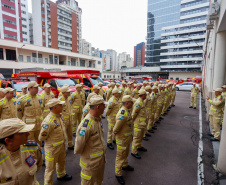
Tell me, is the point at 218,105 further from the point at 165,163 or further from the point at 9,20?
the point at 9,20

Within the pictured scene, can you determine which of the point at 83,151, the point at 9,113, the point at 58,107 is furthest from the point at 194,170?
the point at 9,113

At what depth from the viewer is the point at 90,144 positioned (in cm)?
258

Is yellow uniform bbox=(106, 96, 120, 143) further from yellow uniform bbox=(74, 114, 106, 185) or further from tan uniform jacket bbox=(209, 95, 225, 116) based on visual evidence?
tan uniform jacket bbox=(209, 95, 225, 116)

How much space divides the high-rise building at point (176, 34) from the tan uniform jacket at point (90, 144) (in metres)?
59.8

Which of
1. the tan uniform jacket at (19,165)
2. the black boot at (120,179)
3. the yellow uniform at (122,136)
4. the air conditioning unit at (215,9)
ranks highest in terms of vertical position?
the air conditioning unit at (215,9)

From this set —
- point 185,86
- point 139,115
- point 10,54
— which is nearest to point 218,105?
point 139,115

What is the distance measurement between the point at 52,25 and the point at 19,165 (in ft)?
206

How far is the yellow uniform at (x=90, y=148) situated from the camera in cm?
248

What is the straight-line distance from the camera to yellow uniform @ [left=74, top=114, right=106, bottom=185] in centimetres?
248

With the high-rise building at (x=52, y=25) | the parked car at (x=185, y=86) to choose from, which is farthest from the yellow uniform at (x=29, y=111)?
the high-rise building at (x=52, y=25)

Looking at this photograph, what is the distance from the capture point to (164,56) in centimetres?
6950

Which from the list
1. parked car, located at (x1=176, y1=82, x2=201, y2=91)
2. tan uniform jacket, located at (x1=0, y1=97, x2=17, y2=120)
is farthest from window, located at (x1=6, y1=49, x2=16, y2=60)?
parked car, located at (x1=176, y1=82, x2=201, y2=91)

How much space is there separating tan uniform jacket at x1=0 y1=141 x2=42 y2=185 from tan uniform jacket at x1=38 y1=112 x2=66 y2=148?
1131 millimetres

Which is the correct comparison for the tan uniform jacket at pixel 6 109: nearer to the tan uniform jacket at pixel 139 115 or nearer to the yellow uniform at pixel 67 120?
the yellow uniform at pixel 67 120
